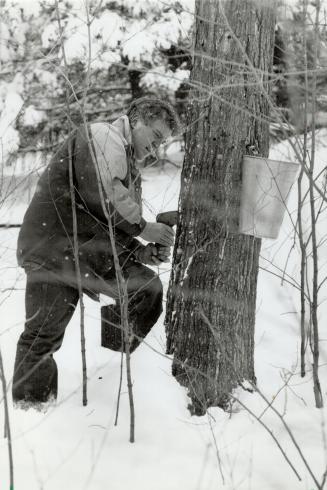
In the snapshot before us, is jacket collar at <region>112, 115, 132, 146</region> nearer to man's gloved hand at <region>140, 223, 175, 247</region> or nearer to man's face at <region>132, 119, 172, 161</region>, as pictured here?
man's face at <region>132, 119, 172, 161</region>

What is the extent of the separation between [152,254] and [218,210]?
0.46m

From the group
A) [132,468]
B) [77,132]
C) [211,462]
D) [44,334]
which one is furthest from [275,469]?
[77,132]

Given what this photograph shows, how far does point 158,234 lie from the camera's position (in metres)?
2.97

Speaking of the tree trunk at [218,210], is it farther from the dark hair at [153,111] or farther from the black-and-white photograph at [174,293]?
the dark hair at [153,111]

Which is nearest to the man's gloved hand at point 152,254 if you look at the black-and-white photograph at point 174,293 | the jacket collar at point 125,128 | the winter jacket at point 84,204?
the black-and-white photograph at point 174,293

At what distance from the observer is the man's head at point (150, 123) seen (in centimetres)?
282

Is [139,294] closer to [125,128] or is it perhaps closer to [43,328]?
[43,328]

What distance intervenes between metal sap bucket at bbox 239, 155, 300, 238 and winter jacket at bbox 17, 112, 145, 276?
1.88 ft

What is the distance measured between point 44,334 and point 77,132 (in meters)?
1.06

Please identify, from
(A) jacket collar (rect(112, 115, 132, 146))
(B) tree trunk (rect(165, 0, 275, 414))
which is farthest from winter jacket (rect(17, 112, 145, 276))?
(B) tree trunk (rect(165, 0, 275, 414))

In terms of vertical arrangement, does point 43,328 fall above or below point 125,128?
below

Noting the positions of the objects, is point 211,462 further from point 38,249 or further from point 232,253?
point 38,249

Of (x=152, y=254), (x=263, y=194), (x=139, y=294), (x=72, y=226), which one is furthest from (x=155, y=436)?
(x=263, y=194)

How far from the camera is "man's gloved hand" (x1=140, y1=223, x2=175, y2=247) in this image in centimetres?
294
